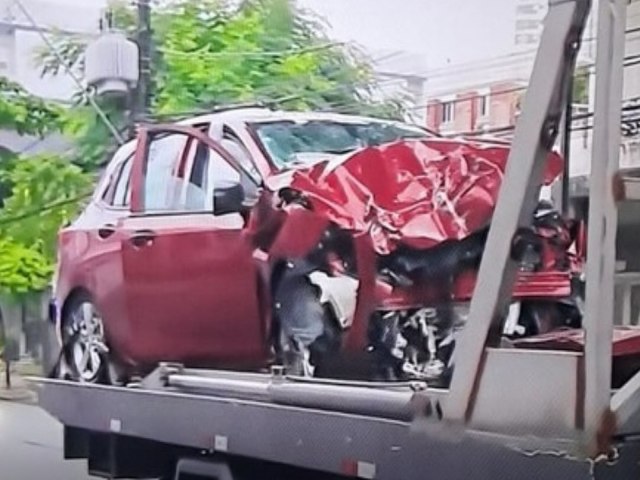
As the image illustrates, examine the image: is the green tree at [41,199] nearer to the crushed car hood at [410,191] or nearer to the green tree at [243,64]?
the green tree at [243,64]

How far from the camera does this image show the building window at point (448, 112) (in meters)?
4.14

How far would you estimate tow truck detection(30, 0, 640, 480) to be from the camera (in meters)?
3.26

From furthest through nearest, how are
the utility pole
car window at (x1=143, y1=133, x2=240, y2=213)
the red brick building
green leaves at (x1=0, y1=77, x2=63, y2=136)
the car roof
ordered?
green leaves at (x1=0, y1=77, x2=63, y2=136) → the utility pole → car window at (x1=143, y1=133, x2=240, y2=213) → the car roof → the red brick building

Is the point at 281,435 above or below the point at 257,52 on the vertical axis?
below

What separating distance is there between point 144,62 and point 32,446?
6.28 ft

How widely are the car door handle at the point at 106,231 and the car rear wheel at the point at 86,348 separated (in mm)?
256

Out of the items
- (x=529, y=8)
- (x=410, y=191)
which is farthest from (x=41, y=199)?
(x=529, y=8)

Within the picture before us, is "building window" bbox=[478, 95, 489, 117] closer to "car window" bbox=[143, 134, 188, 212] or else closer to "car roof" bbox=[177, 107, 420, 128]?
"car roof" bbox=[177, 107, 420, 128]

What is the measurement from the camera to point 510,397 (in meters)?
3.48

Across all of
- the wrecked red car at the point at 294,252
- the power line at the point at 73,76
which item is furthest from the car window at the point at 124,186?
the power line at the point at 73,76

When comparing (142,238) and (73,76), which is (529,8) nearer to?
(142,238)

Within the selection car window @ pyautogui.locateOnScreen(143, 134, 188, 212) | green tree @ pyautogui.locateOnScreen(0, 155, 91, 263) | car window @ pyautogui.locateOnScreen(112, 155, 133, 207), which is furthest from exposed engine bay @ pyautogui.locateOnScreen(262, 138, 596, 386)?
green tree @ pyautogui.locateOnScreen(0, 155, 91, 263)

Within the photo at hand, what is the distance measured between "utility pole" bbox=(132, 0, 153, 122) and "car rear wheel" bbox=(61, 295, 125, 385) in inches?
30.5

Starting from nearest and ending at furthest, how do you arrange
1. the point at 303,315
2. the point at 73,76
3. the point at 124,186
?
the point at 303,315 < the point at 124,186 < the point at 73,76
